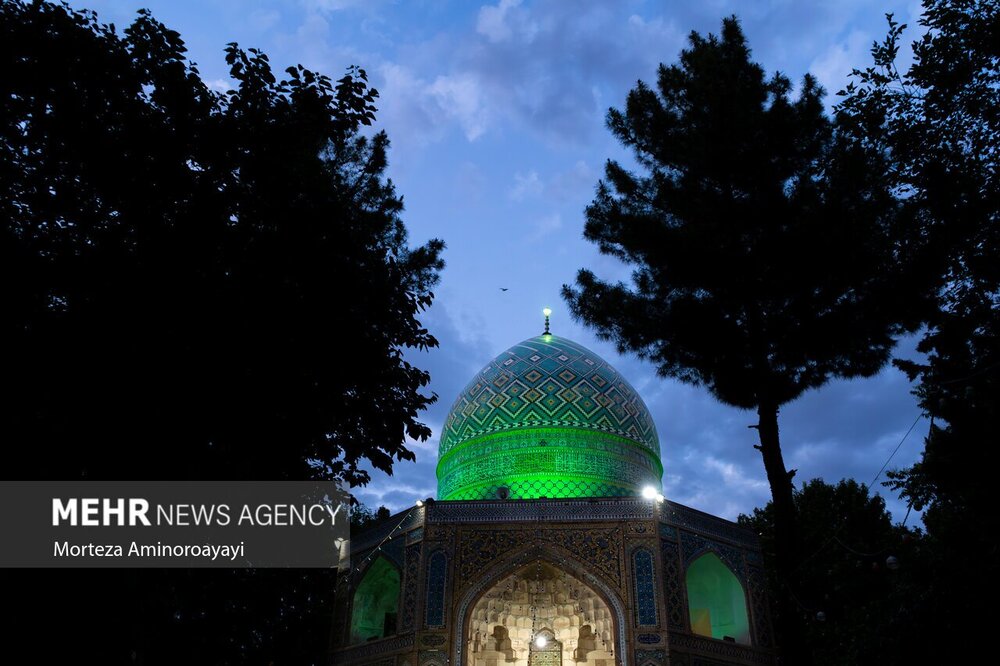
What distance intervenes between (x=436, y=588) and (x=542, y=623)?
8.00 ft

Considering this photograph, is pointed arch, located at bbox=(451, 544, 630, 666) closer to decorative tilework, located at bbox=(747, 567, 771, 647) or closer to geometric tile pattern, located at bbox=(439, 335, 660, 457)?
decorative tilework, located at bbox=(747, 567, 771, 647)

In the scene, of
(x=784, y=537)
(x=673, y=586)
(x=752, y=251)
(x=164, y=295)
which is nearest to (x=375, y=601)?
(x=673, y=586)

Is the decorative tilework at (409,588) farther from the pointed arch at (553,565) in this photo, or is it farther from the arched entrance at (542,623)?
the arched entrance at (542,623)

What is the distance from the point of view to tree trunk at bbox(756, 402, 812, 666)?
23.2 feet

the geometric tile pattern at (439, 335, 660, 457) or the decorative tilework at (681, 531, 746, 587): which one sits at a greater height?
the geometric tile pattern at (439, 335, 660, 457)

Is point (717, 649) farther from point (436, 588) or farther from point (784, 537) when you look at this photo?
point (784, 537)

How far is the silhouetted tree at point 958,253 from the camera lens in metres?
6.59

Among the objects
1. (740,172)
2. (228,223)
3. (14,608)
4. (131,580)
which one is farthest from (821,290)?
(14,608)

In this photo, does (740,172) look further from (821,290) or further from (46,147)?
(46,147)

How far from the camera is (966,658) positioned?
7.69 m

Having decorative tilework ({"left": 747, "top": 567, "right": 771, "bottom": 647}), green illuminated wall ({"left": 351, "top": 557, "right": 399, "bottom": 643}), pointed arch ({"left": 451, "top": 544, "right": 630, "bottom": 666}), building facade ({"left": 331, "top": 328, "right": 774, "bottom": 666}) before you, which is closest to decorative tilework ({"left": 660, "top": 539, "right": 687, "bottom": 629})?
building facade ({"left": 331, "top": 328, "right": 774, "bottom": 666})

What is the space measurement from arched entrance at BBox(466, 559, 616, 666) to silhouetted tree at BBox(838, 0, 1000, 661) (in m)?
5.16

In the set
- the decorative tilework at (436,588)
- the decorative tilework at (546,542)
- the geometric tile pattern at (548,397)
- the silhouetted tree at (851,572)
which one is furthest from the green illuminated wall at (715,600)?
the decorative tilework at (436,588)

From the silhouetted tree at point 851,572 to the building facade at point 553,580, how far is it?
1.60m
